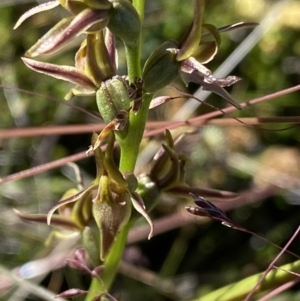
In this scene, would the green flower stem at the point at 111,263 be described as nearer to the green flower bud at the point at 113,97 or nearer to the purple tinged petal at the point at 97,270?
the purple tinged petal at the point at 97,270

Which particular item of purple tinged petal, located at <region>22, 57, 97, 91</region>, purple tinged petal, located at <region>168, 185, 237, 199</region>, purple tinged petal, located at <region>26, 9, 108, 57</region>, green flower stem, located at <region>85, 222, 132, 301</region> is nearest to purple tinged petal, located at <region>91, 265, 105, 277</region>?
green flower stem, located at <region>85, 222, 132, 301</region>

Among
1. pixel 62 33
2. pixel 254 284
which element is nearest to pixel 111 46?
pixel 62 33

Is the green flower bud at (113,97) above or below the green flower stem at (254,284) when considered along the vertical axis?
above

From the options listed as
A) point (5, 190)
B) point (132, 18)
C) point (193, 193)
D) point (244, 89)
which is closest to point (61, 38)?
point (132, 18)

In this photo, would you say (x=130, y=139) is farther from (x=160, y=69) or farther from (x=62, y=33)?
(x=62, y=33)

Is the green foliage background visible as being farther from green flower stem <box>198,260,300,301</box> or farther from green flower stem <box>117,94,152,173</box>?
green flower stem <box>117,94,152,173</box>

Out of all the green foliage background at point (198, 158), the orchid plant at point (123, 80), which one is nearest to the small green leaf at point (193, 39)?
the orchid plant at point (123, 80)
